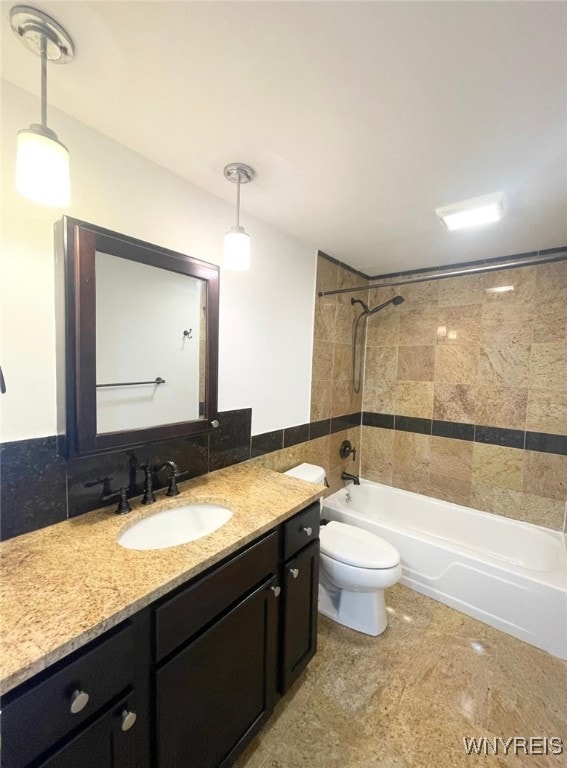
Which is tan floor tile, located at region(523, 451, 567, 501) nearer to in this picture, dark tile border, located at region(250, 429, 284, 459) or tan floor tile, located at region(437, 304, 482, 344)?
tan floor tile, located at region(437, 304, 482, 344)

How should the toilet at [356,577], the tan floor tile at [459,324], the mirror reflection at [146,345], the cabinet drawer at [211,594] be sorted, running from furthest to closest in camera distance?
the tan floor tile at [459,324], the toilet at [356,577], the mirror reflection at [146,345], the cabinet drawer at [211,594]

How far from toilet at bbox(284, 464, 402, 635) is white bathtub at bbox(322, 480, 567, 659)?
1.44ft

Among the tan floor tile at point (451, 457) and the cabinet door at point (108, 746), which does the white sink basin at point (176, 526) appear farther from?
the tan floor tile at point (451, 457)

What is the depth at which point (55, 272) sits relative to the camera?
1.10m

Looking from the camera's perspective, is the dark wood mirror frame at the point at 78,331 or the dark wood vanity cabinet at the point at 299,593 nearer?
the dark wood mirror frame at the point at 78,331

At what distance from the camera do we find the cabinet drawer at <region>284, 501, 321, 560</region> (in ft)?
4.34

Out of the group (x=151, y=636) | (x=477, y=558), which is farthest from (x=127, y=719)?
(x=477, y=558)

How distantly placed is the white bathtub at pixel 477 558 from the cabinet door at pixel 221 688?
132 centimetres

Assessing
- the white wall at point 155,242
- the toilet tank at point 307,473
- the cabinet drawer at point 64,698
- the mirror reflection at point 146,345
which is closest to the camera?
the cabinet drawer at point 64,698

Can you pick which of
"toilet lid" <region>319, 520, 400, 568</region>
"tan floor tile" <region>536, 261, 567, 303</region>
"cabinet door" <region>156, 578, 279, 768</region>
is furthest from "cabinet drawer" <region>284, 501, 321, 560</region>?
"tan floor tile" <region>536, 261, 567, 303</region>

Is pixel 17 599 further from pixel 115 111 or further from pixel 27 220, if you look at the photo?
pixel 115 111

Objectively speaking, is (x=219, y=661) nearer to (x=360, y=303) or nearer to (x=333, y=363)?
(x=333, y=363)

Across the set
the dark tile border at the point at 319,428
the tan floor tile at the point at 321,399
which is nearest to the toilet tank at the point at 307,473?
the dark tile border at the point at 319,428

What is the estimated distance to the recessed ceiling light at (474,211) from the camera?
1.53 m
